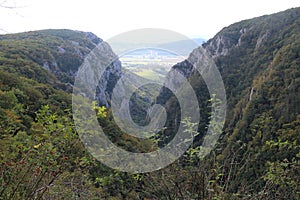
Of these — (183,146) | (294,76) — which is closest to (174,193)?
(183,146)

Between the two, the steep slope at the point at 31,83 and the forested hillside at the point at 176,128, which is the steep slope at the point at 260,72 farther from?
the steep slope at the point at 31,83

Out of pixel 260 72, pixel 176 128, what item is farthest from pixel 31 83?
pixel 260 72

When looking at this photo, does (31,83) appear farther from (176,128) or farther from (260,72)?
(260,72)

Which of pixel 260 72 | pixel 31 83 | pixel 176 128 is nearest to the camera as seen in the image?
pixel 176 128

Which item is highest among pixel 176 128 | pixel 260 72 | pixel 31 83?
pixel 176 128

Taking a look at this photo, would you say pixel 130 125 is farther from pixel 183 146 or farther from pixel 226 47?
pixel 226 47

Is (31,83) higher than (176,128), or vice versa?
(176,128)

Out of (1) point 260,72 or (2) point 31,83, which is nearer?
(2) point 31,83

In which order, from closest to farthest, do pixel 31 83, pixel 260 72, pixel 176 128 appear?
pixel 176 128, pixel 31 83, pixel 260 72

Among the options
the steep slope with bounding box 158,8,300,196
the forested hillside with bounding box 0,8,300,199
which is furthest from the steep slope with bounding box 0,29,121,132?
the steep slope with bounding box 158,8,300,196
